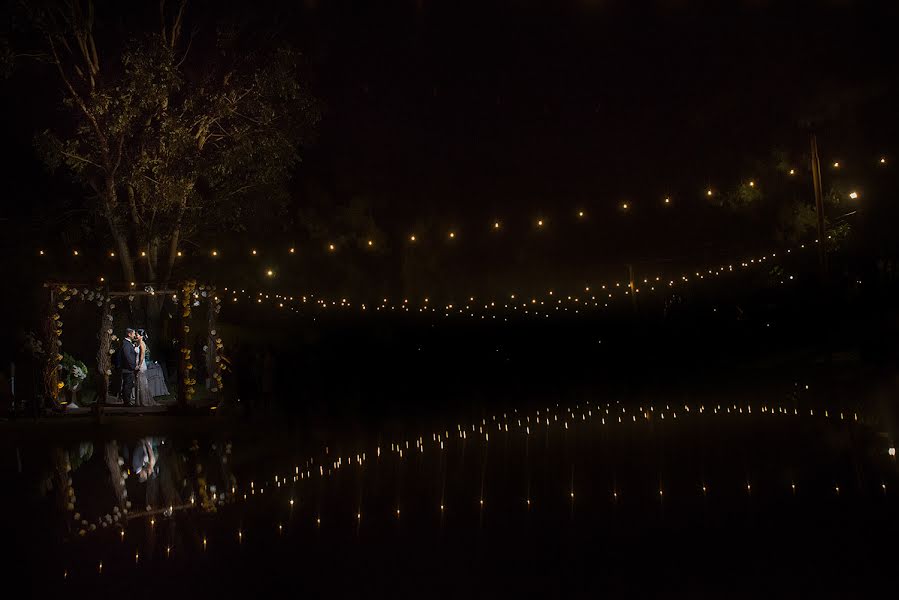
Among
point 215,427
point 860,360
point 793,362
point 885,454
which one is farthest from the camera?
point 793,362

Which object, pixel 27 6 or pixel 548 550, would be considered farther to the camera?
pixel 27 6

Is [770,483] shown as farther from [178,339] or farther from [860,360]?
[860,360]

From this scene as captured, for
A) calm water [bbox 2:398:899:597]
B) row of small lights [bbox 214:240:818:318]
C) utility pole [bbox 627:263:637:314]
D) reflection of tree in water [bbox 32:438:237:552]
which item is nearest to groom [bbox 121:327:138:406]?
reflection of tree in water [bbox 32:438:237:552]

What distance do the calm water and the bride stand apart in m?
5.78

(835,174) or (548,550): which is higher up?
(835,174)

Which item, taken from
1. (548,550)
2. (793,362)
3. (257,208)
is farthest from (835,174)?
(548,550)

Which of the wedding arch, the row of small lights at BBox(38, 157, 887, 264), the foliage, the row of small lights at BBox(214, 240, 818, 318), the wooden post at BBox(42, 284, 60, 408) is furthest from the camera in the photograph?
the row of small lights at BBox(214, 240, 818, 318)

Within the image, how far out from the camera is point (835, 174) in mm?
27672

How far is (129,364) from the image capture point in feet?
64.2

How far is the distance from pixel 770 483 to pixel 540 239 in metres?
18.7

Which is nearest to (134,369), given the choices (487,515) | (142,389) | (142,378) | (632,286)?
(142,378)

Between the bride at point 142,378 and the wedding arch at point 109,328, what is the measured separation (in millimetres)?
572

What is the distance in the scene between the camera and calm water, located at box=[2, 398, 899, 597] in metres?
6.23

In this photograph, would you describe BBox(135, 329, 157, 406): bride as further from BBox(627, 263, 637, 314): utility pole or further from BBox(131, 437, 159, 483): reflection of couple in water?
BBox(627, 263, 637, 314): utility pole
